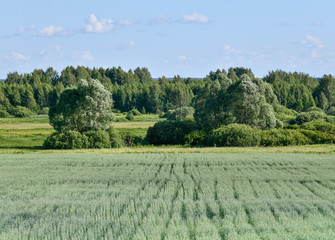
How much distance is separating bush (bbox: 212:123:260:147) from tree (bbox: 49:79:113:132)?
425 inches

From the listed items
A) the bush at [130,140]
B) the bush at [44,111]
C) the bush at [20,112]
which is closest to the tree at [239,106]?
the bush at [130,140]

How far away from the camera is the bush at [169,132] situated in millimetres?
43125

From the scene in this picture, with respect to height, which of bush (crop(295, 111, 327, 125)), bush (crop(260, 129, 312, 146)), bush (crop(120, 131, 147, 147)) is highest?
bush (crop(295, 111, 327, 125))

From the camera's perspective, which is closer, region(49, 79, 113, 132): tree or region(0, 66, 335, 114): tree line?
region(49, 79, 113, 132): tree

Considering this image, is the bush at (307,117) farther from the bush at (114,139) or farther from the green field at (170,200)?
the green field at (170,200)

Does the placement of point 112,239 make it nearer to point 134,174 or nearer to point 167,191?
point 167,191

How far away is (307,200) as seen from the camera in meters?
13.8

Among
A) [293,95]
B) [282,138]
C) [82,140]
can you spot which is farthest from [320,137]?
[293,95]

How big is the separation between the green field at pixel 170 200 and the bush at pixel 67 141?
12.4m

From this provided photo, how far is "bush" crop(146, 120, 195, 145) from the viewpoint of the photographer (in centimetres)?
4312

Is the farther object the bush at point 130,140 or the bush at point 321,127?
the bush at point 321,127

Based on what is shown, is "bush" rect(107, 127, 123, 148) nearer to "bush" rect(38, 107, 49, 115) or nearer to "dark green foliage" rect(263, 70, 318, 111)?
"dark green foliage" rect(263, 70, 318, 111)

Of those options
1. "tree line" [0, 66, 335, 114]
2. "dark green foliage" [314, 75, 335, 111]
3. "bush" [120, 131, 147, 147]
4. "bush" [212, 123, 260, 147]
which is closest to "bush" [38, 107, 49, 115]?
"tree line" [0, 66, 335, 114]

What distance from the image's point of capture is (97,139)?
123ft
